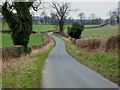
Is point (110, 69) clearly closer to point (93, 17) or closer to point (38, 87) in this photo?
point (38, 87)

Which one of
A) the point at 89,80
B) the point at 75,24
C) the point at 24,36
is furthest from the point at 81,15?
the point at 89,80

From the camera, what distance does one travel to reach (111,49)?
13883mm

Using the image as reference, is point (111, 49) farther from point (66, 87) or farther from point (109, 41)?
point (66, 87)

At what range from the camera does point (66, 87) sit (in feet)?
24.1

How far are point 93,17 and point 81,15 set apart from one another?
1921cm

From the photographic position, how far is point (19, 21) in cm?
1922

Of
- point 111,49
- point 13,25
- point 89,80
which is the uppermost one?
point 13,25

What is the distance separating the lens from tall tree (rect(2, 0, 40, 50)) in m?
18.9

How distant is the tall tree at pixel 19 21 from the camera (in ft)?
62.1

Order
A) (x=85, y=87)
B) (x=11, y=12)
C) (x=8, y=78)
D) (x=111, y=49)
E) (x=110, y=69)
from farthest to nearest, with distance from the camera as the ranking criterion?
(x=11, y=12), (x=111, y=49), (x=110, y=69), (x=8, y=78), (x=85, y=87)

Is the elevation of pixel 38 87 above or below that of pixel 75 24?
below

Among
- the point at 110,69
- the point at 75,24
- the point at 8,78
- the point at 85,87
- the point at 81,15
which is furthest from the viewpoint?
the point at 81,15

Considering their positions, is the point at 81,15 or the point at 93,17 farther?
the point at 93,17

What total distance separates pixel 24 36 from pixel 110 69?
13.0 m
